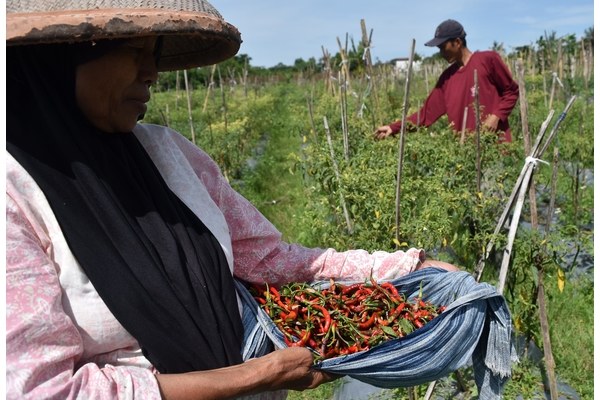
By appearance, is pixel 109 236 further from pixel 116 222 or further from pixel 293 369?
pixel 293 369

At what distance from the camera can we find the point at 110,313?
43.4 inches

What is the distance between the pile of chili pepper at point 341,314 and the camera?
142 cm

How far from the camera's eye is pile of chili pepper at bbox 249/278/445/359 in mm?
1421

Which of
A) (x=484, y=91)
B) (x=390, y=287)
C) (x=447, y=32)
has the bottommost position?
(x=390, y=287)

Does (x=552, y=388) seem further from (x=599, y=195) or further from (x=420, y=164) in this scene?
(x=420, y=164)

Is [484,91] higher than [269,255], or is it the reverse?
[484,91]

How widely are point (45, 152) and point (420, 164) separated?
2557 mm

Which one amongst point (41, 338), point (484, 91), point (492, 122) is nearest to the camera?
point (41, 338)

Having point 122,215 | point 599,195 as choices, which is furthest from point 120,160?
point 599,195

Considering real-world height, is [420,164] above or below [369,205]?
above

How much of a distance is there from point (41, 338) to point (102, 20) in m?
0.54

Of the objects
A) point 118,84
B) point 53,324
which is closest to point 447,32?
point 118,84

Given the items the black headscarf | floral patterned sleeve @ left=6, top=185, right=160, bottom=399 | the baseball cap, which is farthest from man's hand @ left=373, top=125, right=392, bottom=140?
floral patterned sleeve @ left=6, top=185, right=160, bottom=399

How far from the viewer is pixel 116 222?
1154 millimetres
